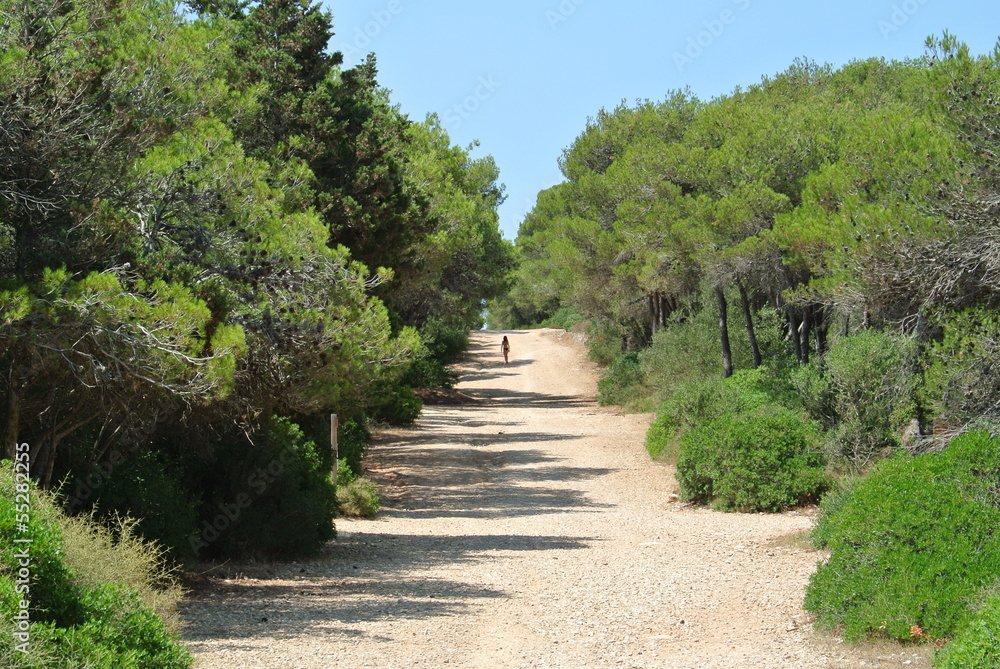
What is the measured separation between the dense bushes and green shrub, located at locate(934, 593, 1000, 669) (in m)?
4.19

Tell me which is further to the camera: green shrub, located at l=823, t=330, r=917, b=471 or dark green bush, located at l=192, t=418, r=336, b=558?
green shrub, located at l=823, t=330, r=917, b=471

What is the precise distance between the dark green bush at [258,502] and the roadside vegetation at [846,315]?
556cm

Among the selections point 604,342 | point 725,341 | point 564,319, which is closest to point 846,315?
point 725,341

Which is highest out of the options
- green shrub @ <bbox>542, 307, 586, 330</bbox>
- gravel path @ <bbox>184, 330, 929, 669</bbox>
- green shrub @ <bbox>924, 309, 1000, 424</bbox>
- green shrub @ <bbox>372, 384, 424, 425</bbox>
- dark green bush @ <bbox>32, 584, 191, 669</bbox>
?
green shrub @ <bbox>542, 307, 586, 330</bbox>

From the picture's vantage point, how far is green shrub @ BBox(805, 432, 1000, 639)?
6891 millimetres

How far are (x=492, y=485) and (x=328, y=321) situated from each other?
385 inches

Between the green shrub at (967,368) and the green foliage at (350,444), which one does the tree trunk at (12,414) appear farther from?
the green shrub at (967,368)

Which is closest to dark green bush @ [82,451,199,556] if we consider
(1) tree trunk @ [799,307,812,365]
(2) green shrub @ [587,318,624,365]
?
(1) tree trunk @ [799,307,812,365]

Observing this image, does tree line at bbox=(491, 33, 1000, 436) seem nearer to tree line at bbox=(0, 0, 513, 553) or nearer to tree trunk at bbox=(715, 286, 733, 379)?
tree trunk at bbox=(715, 286, 733, 379)

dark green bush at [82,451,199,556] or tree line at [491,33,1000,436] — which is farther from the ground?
tree line at [491,33,1000,436]

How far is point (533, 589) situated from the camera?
10.1 meters

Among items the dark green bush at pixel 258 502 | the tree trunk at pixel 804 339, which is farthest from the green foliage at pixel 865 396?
the dark green bush at pixel 258 502

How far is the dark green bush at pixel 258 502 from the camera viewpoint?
36.2 feet

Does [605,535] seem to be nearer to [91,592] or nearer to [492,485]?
[492,485]
